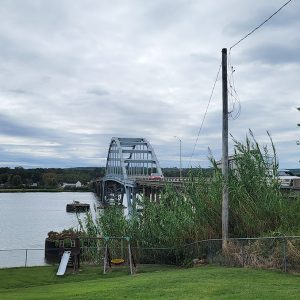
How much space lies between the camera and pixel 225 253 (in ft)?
55.3

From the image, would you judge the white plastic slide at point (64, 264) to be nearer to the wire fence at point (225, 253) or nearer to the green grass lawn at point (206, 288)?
the wire fence at point (225, 253)

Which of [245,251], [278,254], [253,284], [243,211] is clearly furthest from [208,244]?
[253,284]

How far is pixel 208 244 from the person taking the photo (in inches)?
749

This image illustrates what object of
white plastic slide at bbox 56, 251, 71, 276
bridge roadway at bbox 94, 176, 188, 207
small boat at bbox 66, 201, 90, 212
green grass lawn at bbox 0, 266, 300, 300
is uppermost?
bridge roadway at bbox 94, 176, 188, 207

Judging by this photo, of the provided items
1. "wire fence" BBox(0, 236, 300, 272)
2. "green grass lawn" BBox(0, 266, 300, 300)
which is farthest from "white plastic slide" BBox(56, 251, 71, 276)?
"green grass lawn" BBox(0, 266, 300, 300)

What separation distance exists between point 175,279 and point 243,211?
707 cm

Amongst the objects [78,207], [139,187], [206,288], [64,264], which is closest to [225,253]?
[206,288]

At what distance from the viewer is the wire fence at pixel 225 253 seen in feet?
46.7

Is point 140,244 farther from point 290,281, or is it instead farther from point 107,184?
point 107,184

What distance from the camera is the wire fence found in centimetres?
1423

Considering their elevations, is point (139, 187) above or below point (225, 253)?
above

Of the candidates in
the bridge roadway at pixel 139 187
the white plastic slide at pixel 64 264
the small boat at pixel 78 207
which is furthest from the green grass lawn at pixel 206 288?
the small boat at pixel 78 207

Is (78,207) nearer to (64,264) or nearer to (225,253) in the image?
(64,264)

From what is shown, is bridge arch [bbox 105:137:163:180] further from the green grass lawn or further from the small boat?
the green grass lawn
